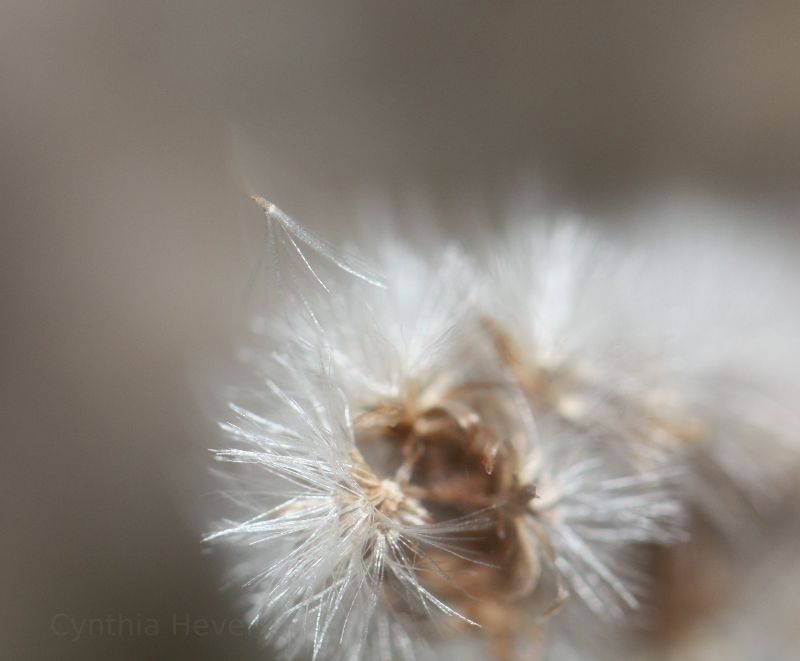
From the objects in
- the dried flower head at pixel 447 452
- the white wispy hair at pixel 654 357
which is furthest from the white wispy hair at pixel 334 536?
the white wispy hair at pixel 654 357

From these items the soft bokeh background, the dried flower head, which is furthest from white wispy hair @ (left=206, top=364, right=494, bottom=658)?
the soft bokeh background

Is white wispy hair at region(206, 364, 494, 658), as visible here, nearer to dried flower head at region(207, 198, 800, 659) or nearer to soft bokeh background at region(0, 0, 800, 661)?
dried flower head at region(207, 198, 800, 659)

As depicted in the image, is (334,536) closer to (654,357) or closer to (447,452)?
(447,452)

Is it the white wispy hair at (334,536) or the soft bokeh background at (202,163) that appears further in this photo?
the soft bokeh background at (202,163)

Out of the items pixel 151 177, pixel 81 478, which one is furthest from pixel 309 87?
pixel 81 478

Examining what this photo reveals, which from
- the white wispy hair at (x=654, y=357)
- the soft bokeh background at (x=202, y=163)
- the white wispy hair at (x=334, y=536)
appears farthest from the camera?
the soft bokeh background at (x=202, y=163)

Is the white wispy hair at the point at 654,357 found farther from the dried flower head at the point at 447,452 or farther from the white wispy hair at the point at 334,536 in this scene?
the white wispy hair at the point at 334,536

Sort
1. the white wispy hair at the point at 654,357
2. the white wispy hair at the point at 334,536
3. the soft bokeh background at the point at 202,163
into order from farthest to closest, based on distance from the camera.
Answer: the soft bokeh background at the point at 202,163
the white wispy hair at the point at 654,357
the white wispy hair at the point at 334,536

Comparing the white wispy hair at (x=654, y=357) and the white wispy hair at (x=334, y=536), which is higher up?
the white wispy hair at (x=654, y=357)
